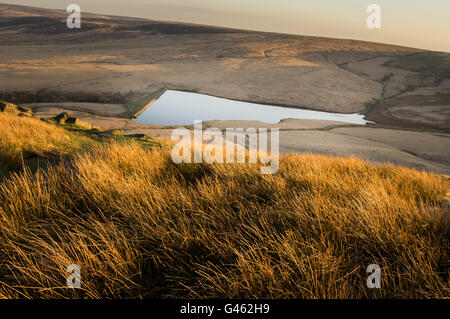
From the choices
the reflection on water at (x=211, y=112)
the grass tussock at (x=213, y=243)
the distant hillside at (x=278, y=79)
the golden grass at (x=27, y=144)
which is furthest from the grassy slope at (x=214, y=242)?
the distant hillside at (x=278, y=79)

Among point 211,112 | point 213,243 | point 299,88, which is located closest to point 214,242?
point 213,243

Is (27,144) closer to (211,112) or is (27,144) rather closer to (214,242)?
(214,242)

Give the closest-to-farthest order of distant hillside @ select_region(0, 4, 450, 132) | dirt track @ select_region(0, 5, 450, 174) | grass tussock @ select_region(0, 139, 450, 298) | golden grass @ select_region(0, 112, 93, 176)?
grass tussock @ select_region(0, 139, 450, 298), golden grass @ select_region(0, 112, 93, 176), dirt track @ select_region(0, 5, 450, 174), distant hillside @ select_region(0, 4, 450, 132)

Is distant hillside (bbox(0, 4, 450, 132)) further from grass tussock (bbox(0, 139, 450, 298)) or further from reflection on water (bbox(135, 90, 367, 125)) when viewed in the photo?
grass tussock (bbox(0, 139, 450, 298))

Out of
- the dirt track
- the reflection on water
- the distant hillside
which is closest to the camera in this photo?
the dirt track

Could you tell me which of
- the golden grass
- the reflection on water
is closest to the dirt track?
the reflection on water

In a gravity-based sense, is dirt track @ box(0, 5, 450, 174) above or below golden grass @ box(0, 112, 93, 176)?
above
